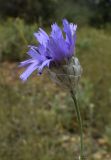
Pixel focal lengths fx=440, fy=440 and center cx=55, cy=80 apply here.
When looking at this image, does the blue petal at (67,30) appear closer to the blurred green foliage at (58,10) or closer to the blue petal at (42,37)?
the blue petal at (42,37)

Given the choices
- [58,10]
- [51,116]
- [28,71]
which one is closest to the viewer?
[28,71]

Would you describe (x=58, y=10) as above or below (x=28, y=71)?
above

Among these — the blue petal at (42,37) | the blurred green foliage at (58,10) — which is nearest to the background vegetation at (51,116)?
the blue petal at (42,37)

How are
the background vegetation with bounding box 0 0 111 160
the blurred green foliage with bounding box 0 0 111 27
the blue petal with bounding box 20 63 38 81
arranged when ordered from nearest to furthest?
the blue petal with bounding box 20 63 38 81
the background vegetation with bounding box 0 0 111 160
the blurred green foliage with bounding box 0 0 111 27

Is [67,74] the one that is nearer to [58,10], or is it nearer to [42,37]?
[42,37]

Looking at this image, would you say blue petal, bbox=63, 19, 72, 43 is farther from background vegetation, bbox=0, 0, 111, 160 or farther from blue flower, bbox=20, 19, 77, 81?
background vegetation, bbox=0, 0, 111, 160

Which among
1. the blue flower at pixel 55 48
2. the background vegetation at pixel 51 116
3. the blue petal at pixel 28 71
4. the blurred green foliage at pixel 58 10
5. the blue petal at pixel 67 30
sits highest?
the blurred green foliage at pixel 58 10

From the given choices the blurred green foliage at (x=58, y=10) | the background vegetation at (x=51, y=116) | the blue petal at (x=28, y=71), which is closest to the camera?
the blue petal at (x=28, y=71)

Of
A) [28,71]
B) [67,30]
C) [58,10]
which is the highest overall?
[58,10]

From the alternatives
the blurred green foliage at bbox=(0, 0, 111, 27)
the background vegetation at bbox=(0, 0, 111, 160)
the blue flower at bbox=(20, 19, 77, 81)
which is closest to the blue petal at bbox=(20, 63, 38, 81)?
the blue flower at bbox=(20, 19, 77, 81)

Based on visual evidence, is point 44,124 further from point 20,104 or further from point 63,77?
point 63,77

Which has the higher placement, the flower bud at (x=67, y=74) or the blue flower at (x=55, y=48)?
the blue flower at (x=55, y=48)

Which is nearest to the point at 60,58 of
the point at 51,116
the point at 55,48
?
the point at 55,48
